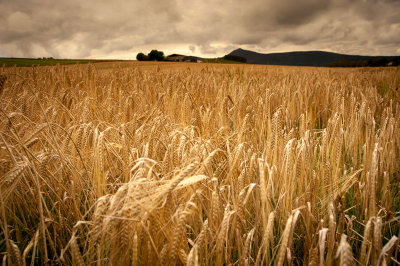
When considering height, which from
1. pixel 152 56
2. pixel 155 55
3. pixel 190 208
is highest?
pixel 155 55

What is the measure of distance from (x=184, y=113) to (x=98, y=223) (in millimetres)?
1532

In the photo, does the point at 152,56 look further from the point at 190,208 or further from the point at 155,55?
the point at 190,208

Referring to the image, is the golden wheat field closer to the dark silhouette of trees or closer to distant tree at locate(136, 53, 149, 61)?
the dark silhouette of trees

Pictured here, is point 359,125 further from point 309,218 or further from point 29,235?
point 29,235

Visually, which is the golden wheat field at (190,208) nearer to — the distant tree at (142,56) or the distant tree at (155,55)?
the distant tree at (155,55)

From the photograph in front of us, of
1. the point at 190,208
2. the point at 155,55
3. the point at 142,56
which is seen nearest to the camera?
the point at 190,208

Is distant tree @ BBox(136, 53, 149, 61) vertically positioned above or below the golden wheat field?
above

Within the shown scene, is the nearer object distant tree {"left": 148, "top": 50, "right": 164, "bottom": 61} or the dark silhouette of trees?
distant tree {"left": 148, "top": 50, "right": 164, "bottom": 61}

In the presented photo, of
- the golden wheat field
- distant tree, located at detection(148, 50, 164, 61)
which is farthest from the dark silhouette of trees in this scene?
the golden wheat field

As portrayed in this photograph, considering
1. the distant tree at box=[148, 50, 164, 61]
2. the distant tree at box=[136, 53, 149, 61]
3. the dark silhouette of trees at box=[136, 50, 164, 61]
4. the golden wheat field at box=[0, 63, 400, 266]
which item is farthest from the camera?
the distant tree at box=[136, 53, 149, 61]

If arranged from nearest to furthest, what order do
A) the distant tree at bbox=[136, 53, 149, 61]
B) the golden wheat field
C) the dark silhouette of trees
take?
the golden wheat field, the dark silhouette of trees, the distant tree at bbox=[136, 53, 149, 61]

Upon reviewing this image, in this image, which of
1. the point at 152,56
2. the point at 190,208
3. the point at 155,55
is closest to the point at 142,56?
the point at 152,56

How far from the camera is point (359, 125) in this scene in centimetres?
177

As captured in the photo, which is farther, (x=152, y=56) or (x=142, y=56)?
(x=152, y=56)
